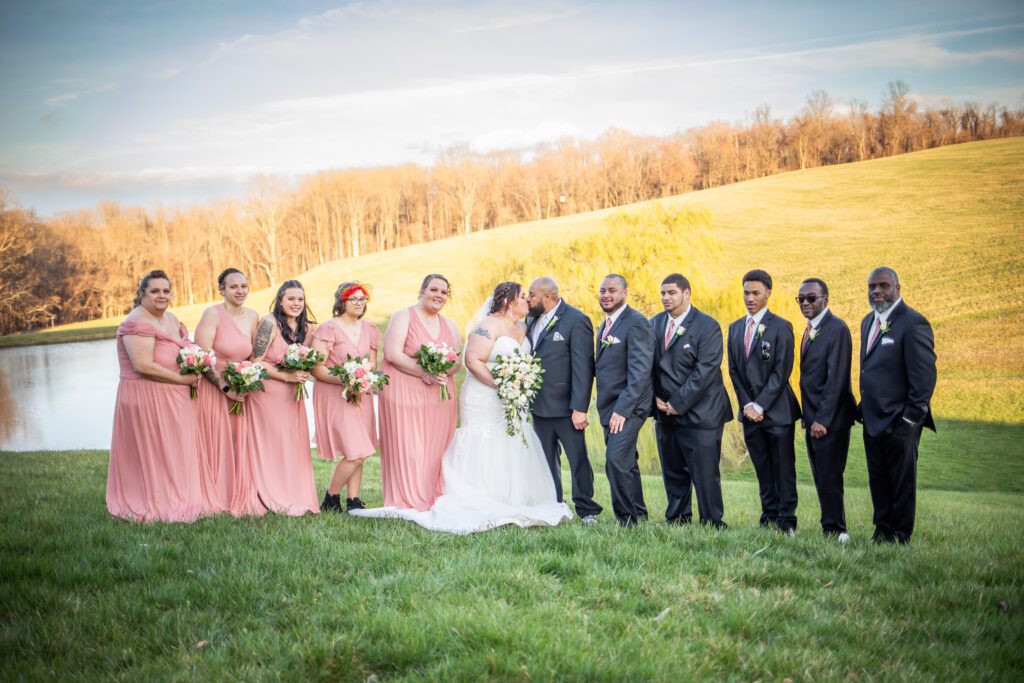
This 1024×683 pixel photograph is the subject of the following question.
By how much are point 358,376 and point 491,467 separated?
1.84 m

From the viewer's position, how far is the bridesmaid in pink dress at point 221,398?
7602 millimetres

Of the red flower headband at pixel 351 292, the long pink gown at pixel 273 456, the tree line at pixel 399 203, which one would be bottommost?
the long pink gown at pixel 273 456

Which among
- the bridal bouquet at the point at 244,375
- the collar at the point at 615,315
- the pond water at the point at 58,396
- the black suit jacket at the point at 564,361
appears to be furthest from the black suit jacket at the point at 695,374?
the pond water at the point at 58,396

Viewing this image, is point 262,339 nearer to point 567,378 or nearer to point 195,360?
point 195,360

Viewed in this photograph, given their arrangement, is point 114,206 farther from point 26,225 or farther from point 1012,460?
point 1012,460

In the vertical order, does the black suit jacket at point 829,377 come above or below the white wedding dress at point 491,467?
above

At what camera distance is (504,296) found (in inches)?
310

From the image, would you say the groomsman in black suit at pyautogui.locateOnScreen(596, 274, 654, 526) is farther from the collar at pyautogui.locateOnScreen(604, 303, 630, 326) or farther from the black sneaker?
the black sneaker

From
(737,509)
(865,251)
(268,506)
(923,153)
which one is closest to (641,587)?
(268,506)

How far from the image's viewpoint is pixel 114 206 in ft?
254

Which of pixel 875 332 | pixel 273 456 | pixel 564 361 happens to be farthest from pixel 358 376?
pixel 875 332

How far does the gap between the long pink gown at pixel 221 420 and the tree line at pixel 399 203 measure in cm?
5309

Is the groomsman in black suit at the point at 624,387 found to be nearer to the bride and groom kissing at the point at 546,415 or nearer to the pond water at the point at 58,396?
the bride and groom kissing at the point at 546,415

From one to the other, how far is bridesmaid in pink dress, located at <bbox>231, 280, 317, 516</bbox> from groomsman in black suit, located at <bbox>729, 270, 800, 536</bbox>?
16.0 feet
